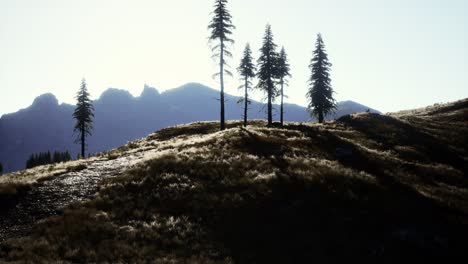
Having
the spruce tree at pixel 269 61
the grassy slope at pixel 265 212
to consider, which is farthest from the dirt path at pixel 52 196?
the spruce tree at pixel 269 61

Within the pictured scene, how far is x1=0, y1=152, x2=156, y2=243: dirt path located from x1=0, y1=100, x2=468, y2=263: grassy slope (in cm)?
101

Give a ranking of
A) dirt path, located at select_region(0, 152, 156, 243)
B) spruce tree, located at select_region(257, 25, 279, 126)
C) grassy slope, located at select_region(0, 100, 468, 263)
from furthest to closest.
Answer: spruce tree, located at select_region(257, 25, 279, 126) < dirt path, located at select_region(0, 152, 156, 243) < grassy slope, located at select_region(0, 100, 468, 263)

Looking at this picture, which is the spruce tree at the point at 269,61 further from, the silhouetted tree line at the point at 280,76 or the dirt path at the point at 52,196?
the dirt path at the point at 52,196

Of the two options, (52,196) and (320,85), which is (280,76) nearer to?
(320,85)

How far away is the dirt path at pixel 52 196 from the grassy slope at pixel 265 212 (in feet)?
3.32

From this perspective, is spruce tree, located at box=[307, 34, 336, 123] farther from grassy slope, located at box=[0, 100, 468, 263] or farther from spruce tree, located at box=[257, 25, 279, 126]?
grassy slope, located at box=[0, 100, 468, 263]

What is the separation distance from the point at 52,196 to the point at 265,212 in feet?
Result: 37.1

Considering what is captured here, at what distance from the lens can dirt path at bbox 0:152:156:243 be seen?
16844mm

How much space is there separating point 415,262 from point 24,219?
16.5 m

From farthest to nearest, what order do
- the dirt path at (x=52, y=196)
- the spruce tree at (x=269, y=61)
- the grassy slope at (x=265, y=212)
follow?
1. the spruce tree at (x=269, y=61)
2. the dirt path at (x=52, y=196)
3. the grassy slope at (x=265, y=212)

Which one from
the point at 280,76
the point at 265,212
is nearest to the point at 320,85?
the point at 280,76

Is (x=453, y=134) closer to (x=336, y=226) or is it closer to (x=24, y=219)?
(x=336, y=226)

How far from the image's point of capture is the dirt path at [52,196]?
1684 cm

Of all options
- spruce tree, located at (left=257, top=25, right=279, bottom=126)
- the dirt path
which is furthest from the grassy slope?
spruce tree, located at (left=257, top=25, right=279, bottom=126)
